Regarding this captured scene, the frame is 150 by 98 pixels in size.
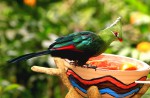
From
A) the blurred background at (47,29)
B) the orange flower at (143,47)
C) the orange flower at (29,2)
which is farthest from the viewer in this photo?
the orange flower at (29,2)

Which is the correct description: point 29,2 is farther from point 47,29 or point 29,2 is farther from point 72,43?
point 72,43

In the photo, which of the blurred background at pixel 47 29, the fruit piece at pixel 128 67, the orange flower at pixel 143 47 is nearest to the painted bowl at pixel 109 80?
the fruit piece at pixel 128 67

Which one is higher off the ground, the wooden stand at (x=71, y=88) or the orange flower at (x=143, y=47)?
the orange flower at (x=143, y=47)

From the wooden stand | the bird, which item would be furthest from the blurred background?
the bird

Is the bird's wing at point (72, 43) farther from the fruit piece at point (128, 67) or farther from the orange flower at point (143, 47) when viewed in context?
the orange flower at point (143, 47)

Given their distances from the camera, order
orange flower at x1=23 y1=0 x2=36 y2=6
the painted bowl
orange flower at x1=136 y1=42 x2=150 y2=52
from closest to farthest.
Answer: the painted bowl, orange flower at x1=136 y1=42 x2=150 y2=52, orange flower at x1=23 y1=0 x2=36 y2=6

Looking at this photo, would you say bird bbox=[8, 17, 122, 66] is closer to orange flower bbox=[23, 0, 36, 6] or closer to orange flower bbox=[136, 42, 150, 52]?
orange flower bbox=[136, 42, 150, 52]
